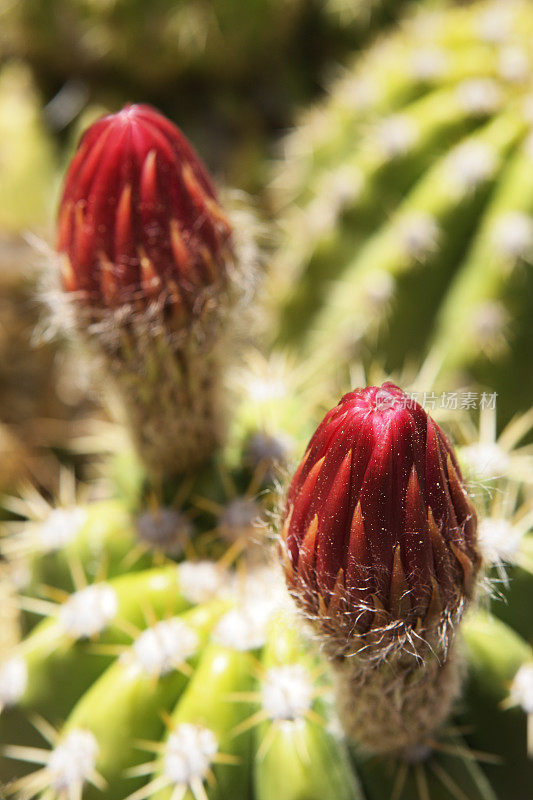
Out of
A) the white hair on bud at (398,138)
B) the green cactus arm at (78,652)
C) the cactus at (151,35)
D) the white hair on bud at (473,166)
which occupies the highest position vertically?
the cactus at (151,35)

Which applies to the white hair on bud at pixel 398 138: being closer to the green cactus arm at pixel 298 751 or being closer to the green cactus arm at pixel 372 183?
the green cactus arm at pixel 372 183

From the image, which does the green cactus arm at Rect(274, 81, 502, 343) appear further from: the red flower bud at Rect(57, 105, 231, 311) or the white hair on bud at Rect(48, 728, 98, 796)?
the white hair on bud at Rect(48, 728, 98, 796)

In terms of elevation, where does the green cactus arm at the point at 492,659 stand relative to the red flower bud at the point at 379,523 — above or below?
below

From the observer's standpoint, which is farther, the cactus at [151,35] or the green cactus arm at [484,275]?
the cactus at [151,35]

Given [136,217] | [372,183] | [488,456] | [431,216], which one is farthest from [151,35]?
[488,456]

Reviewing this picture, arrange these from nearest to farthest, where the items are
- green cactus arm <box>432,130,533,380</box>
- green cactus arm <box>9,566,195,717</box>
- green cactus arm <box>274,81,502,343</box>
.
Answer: green cactus arm <box>9,566,195,717</box> → green cactus arm <box>432,130,533,380</box> → green cactus arm <box>274,81,502,343</box>

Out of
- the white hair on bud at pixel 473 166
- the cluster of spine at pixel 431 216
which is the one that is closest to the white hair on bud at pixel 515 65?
the cluster of spine at pixel 431 216

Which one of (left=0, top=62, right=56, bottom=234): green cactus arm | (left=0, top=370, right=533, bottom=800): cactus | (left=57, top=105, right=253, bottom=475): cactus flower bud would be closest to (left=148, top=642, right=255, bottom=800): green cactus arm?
(left=0, top=370, right=533, bottom=800): cactus

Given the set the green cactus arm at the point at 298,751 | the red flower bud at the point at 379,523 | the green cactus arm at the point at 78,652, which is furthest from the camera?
the green cactus arm at the point at 78,652

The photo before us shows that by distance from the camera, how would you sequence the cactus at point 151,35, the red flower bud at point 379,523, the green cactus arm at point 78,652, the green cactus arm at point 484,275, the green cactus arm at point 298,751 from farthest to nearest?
the cactus at point 151,35, the green cactus arm at point 484,275, the green cactus arm at point 78,652, the green cactus arm at point 298,751, the red flower bud at point 379,523
